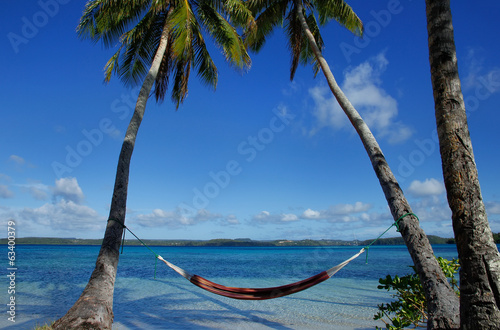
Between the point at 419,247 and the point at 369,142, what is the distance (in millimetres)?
1297

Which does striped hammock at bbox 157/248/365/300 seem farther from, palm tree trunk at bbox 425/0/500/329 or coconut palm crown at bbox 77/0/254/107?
coconut palm crown at bbox 77/0/254/107

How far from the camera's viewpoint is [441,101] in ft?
7.04

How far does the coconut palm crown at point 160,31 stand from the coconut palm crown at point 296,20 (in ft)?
1.70

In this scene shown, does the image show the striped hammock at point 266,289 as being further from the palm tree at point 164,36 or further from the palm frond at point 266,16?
the palm frond at point 266,16

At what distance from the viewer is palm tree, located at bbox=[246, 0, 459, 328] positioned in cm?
226

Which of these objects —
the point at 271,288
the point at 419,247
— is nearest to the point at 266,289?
the point at 271,288

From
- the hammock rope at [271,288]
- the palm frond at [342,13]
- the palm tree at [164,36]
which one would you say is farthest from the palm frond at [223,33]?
the hammock rope at [271,288]

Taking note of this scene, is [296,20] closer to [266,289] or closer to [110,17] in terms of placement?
[110,17]

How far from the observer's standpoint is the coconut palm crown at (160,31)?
5.31 meters

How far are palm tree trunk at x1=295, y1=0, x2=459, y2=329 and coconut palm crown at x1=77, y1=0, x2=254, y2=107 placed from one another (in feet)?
9.90

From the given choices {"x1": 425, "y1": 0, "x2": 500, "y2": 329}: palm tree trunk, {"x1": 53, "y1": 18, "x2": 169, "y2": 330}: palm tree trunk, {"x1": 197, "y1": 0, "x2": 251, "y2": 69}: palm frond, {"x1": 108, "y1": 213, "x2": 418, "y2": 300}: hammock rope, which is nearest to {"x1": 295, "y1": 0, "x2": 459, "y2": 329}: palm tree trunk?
{"x1": 425, "y1": 0, "x2": 500, "y2": 329}: palm tree trunk

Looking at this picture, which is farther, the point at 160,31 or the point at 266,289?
the point at 160,31

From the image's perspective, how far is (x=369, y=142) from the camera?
350 centimetres

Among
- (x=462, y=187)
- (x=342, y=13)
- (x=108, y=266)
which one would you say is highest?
(x=342, y=13)
